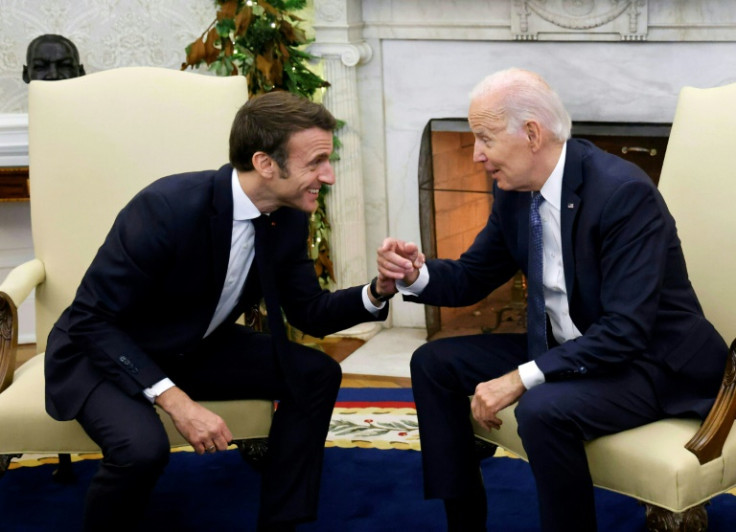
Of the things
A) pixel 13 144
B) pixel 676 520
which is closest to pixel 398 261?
pixel 676 520

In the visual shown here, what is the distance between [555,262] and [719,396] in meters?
0.47

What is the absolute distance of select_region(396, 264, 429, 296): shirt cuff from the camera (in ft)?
9.34

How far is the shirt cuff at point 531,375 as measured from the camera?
2.48 metres

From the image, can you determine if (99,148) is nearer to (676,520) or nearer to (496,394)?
(496,394)

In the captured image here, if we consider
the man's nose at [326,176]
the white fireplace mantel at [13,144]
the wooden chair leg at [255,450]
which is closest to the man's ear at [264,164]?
the man's nose at [326,176]

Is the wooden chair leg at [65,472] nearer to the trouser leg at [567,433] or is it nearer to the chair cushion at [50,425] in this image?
the chair cushion at [50,425]

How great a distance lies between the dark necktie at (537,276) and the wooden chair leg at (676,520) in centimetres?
44

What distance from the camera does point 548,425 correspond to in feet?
7.85

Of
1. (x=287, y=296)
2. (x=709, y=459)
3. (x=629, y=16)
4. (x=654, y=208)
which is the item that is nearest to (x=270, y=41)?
(x=629, y=16)

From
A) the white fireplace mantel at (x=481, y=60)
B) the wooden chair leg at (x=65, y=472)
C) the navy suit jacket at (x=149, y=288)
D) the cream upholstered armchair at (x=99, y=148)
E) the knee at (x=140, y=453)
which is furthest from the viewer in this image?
the white fireplace mantel at (x=481, y=60)

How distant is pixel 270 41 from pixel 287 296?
1.61 meters

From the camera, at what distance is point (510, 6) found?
14.4 feet

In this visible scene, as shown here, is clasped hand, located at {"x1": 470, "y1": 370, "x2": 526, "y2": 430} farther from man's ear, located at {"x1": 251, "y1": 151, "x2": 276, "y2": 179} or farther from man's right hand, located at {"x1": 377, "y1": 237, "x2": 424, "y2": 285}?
man's ear, located at {"x1": 251, "y1": 151, "x2": 276, "y2": 179}

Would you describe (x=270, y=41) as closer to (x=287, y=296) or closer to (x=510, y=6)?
(x=510, y=6)
